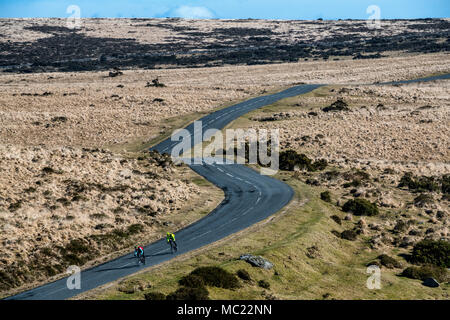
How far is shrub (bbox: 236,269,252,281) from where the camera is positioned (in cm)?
2170

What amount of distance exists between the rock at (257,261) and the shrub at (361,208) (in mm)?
15419

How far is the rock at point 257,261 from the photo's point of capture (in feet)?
75.6

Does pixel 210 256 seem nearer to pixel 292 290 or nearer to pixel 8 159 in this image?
pixel 292 290

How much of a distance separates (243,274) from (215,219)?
11.6 meters

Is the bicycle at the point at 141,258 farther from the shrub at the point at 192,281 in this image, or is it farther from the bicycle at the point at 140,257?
the shrub at the point at 192,281

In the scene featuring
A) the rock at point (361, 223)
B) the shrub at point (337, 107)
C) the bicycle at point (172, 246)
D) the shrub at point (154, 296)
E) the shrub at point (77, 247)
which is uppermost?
the shrub at point (337, 107)

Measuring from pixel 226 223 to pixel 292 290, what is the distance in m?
10.6

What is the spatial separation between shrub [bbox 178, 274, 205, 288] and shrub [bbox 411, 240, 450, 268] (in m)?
14.5

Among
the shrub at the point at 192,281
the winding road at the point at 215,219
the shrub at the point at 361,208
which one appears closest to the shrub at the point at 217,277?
the shrub at the point at 192,281

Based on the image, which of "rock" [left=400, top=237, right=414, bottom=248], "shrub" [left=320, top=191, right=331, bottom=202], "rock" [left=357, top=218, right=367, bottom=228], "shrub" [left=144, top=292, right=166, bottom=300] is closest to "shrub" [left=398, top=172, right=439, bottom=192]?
"shrub" [left=320, top=191, right=331, bottom=202]

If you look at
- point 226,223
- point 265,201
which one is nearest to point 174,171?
point 265,201

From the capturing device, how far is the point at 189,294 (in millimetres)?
18812

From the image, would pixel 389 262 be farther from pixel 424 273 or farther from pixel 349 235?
pixel 349 235

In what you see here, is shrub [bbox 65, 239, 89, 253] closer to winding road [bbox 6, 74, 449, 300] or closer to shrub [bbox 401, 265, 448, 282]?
winding road [bbox 6, 74, 449, 300]
